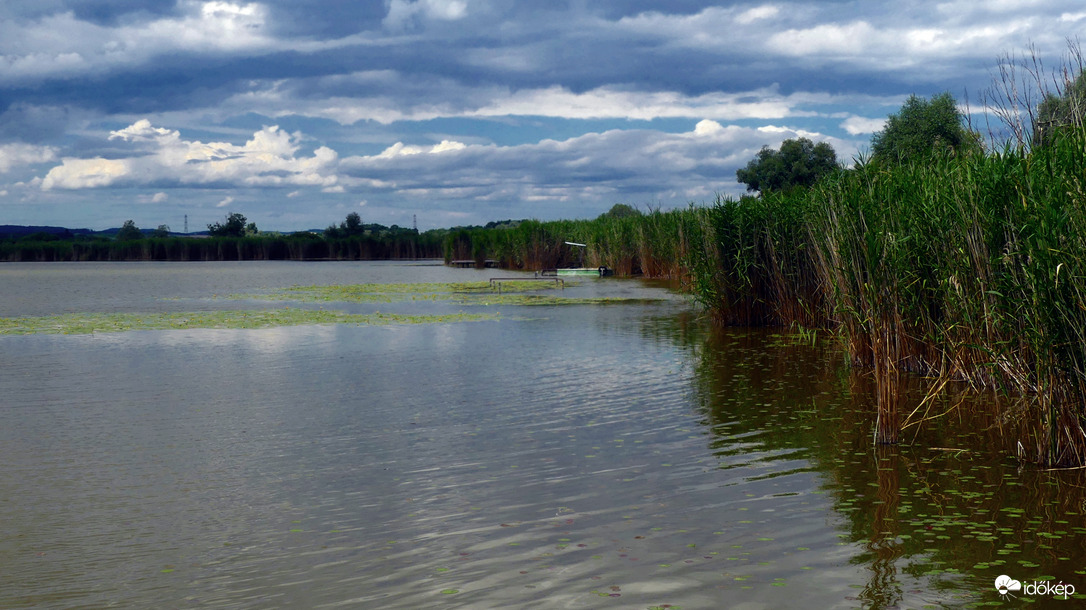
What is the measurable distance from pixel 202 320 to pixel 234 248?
86.0 m

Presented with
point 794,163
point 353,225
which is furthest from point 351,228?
point 794,163

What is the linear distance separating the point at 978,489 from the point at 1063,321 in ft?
5.09

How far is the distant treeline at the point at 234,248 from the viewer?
101 m

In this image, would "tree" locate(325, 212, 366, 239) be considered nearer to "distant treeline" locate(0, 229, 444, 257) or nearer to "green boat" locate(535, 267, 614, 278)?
"distant treeline" locate(0, 229, 444, 257)

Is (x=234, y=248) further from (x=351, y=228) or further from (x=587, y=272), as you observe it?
(x=587, y=272)

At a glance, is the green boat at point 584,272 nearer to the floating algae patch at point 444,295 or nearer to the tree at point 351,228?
the floating algae patch at point 444,295

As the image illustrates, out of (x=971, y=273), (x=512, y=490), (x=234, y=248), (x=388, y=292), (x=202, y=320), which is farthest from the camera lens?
(x=234, y=248)

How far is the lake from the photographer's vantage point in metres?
5.53

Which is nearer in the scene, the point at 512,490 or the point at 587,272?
the point at 512,490

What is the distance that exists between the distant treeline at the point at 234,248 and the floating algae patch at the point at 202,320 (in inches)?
2959

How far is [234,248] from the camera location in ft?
347

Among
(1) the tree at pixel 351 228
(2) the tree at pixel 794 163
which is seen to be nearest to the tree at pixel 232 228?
(1) the tree at pixel 351 228

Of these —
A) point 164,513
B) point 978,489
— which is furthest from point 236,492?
point 978,489

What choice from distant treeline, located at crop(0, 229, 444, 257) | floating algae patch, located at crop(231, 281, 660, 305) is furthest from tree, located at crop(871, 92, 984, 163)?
distant treeline, located at crop(0, 229, 444, 257)
